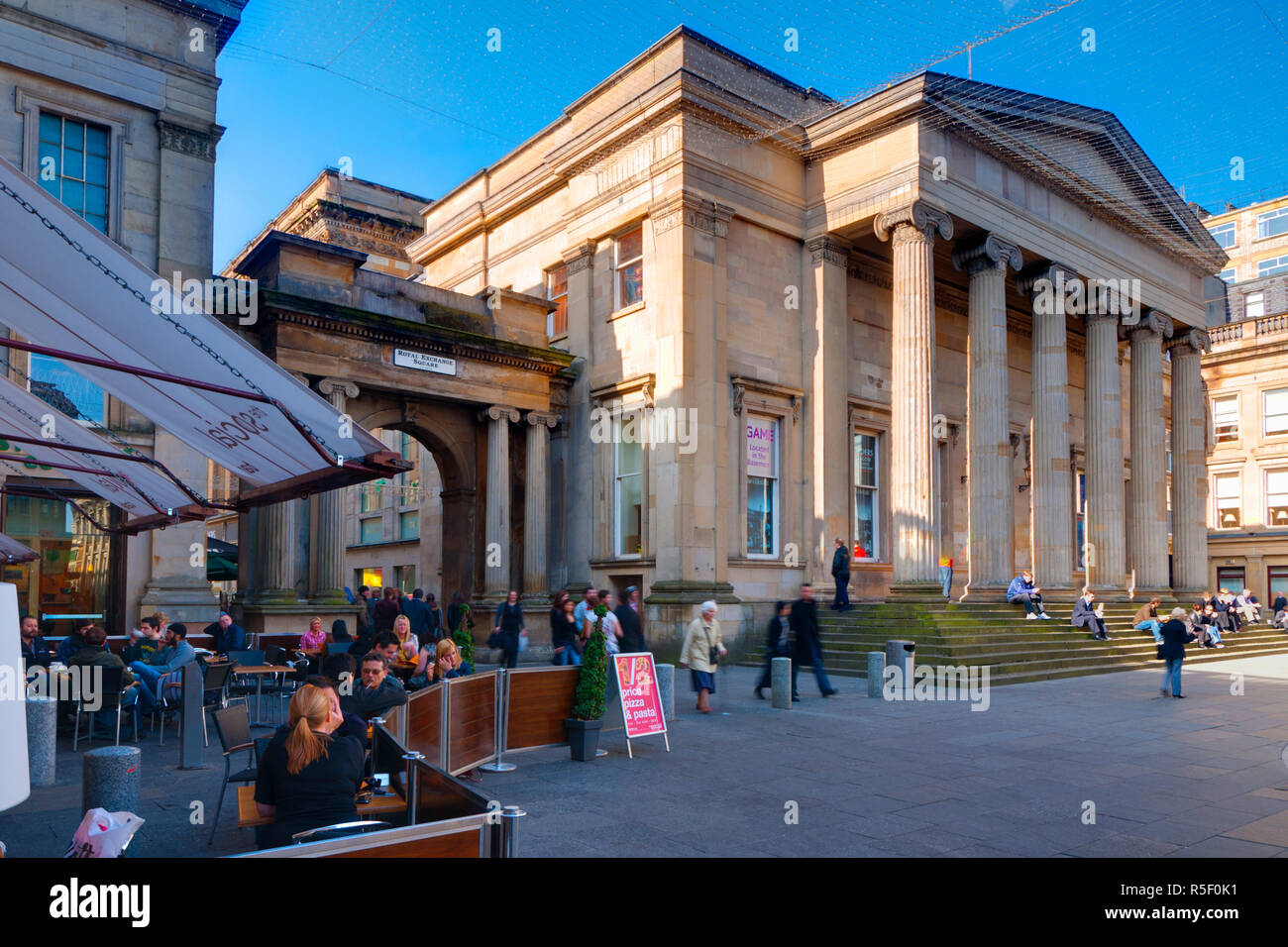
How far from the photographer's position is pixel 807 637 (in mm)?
16312

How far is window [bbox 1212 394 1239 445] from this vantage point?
46.1 meters

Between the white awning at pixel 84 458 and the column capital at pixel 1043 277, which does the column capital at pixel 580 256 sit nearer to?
the column capital at pixel 1043 277

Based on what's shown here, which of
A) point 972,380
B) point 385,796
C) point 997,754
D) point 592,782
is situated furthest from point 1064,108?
point 385,796

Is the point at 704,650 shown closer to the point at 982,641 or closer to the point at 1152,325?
the point at 982,641

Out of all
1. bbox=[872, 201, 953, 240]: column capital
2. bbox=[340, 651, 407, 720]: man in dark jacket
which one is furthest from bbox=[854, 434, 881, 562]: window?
bbox=[340, 651, 407, 720]: man in dark jacket

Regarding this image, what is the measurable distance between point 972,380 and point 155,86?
66.5 feet

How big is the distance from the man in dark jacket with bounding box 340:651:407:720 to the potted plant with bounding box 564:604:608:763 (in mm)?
3056

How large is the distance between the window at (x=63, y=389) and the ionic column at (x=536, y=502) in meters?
9.56

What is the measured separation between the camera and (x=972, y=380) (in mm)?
25297

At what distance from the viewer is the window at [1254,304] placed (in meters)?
50.1

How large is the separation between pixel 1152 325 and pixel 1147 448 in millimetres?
4083

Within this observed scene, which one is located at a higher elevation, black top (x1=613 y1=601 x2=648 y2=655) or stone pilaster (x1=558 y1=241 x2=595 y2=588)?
stone pilaster (x1=558 y1=241 x2=595 y2=588)

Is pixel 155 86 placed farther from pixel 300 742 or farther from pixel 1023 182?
pixel 1023 182

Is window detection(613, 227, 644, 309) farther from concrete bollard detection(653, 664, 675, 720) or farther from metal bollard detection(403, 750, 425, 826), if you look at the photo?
metal bollard detection(403, 750, 425, 826)
